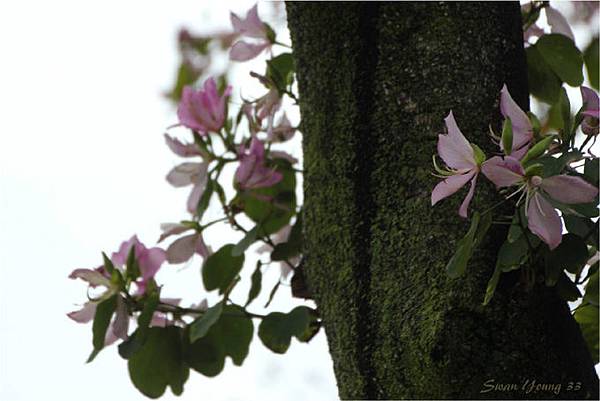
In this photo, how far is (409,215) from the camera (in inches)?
25.4

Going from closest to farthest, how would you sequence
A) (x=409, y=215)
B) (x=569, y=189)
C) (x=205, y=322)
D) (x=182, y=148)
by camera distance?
(x=569, y=189)
(x=409, y=215)
(x=205, y=322)
(x=182, y=148)

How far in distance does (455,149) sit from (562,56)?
0.31 meters

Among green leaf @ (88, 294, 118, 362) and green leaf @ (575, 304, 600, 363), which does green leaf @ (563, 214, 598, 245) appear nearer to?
green leaf @ (575, 304, 600, 363)

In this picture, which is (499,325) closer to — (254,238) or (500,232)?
(500,232)

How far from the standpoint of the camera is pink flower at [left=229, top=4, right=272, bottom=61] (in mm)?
947

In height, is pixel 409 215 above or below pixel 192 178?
below

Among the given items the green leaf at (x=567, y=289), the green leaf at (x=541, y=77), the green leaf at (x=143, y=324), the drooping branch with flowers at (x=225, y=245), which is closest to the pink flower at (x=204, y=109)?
the drooping branch with flowers at (x=225, y=245)

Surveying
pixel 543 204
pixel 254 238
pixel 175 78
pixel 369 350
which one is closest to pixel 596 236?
pixel 543 204

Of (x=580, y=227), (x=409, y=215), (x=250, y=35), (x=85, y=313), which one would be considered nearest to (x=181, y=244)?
(x=85, y=313)

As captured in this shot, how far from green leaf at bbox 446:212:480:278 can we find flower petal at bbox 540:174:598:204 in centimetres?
4

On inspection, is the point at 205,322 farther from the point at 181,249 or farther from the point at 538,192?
the point at 538,192

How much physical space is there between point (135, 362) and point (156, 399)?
0.04 metres

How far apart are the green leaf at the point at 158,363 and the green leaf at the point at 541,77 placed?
38cm

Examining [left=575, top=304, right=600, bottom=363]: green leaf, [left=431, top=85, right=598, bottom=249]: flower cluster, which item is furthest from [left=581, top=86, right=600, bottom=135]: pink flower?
[left=575, top=304, right=600, bottom=363]: green leaf
